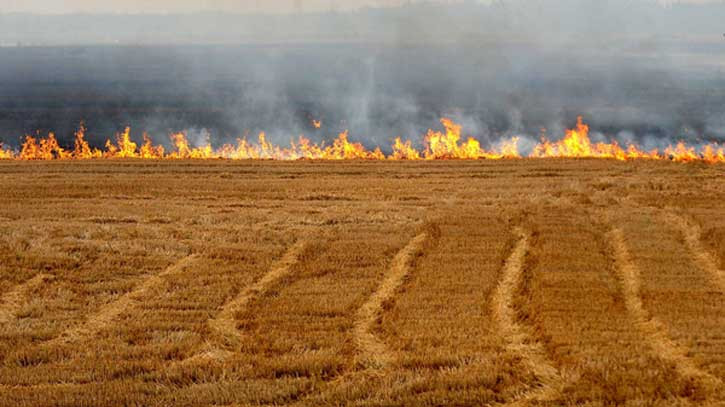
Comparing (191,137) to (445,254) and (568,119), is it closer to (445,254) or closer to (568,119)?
(568,119)

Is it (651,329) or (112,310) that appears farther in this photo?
(112,310)

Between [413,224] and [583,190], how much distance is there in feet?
23.7

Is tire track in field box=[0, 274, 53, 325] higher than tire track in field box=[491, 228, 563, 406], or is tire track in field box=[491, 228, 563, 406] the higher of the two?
tire track in field box=[0, 274, 53, 325]

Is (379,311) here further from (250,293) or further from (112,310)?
(112,310)

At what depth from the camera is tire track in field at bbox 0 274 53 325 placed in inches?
592

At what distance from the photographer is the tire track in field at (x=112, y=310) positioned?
13.9 meters

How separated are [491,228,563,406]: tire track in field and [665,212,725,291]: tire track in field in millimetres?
3418

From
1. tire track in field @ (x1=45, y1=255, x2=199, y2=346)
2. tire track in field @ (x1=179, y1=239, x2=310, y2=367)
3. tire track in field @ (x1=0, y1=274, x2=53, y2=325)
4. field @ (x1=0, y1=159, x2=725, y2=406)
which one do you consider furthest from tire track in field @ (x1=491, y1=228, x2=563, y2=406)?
tire track in field @ (x1=0, y1=274, x2=53, y2=325)

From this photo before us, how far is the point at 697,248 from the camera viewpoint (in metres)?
19.9

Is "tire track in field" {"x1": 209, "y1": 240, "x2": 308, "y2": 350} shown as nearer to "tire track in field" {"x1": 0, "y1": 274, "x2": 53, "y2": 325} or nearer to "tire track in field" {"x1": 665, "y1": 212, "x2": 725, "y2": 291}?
"tire track in field" {"x1": 0, "y1": 274, "x2": 53, "y2": 325}

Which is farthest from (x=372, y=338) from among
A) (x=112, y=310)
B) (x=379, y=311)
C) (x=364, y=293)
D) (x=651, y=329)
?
(x=112, y=310)

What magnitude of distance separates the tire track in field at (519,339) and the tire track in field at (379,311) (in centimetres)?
175

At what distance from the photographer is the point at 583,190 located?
27.6 meters

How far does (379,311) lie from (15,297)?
6.28 meters
